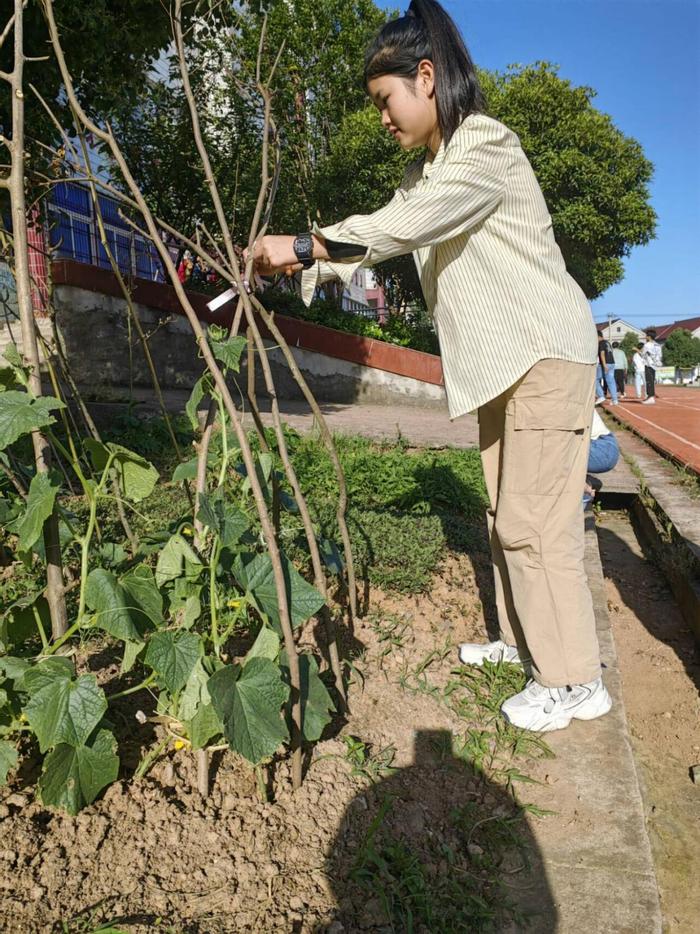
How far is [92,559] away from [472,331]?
152cm

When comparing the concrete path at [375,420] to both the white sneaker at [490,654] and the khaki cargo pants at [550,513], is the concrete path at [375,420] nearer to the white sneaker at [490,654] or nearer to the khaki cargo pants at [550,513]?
the white sneaker at [490,654]

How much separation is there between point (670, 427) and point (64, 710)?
34.5 feet

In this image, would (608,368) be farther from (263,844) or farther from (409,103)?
(263,844)

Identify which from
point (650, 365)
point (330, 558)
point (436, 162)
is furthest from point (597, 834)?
point (650, 365)

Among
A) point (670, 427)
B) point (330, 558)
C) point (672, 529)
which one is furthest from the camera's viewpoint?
point (670, 427)

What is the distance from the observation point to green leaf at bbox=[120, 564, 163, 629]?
1456mm

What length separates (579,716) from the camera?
6.77 feet

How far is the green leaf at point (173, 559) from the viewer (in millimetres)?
1568

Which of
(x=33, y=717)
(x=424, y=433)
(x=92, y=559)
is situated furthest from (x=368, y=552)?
(x=424, y=433)

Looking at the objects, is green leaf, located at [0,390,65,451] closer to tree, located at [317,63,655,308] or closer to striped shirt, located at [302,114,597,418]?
striped shirt, located at [302,114,597,418]

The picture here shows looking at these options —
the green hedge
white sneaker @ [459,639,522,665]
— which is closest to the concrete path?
the green hedge

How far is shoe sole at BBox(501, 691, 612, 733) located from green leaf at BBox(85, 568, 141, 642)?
1183mm

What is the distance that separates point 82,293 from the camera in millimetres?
9078

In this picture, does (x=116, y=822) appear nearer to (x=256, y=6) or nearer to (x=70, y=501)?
(x=70, y=501)
